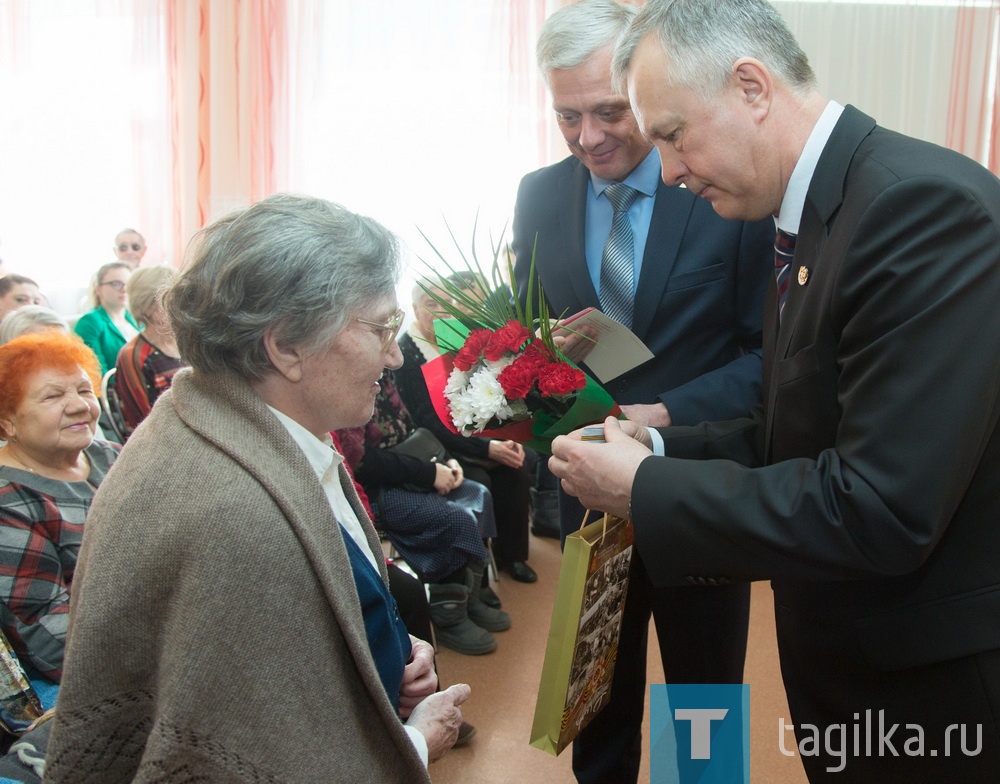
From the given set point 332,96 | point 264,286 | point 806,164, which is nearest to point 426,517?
point 264,286

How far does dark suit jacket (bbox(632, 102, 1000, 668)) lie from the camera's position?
1.02 meters

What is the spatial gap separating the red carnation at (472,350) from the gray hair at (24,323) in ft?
7.88

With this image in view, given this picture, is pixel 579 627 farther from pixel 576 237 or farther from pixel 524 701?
pixel 524 701

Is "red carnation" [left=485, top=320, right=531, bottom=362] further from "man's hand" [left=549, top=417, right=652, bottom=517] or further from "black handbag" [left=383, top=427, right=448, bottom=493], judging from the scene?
"black handbag" [left=383, top=427, right=448, bottom=493]

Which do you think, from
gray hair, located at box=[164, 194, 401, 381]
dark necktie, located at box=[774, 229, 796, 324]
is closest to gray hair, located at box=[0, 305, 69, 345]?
gray hair, located at box=[164, 194, 401, 381]

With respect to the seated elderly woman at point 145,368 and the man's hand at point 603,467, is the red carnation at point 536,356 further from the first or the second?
the seated elderly woman at point 145,368

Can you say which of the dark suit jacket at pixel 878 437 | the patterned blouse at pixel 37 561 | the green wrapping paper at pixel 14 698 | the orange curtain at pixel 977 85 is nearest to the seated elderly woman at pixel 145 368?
the patterned blouse at pixel 37 561

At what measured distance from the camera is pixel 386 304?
1.37 meters

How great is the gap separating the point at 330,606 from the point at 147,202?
5915mm

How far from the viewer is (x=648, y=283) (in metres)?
1.76

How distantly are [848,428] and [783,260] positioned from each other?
0.38m

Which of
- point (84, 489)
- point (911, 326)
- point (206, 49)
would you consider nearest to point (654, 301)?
point (911, 326)

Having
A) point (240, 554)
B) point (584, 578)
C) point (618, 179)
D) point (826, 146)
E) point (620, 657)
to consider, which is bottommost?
point (620, 657)

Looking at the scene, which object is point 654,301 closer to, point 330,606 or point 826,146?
point 826,146
